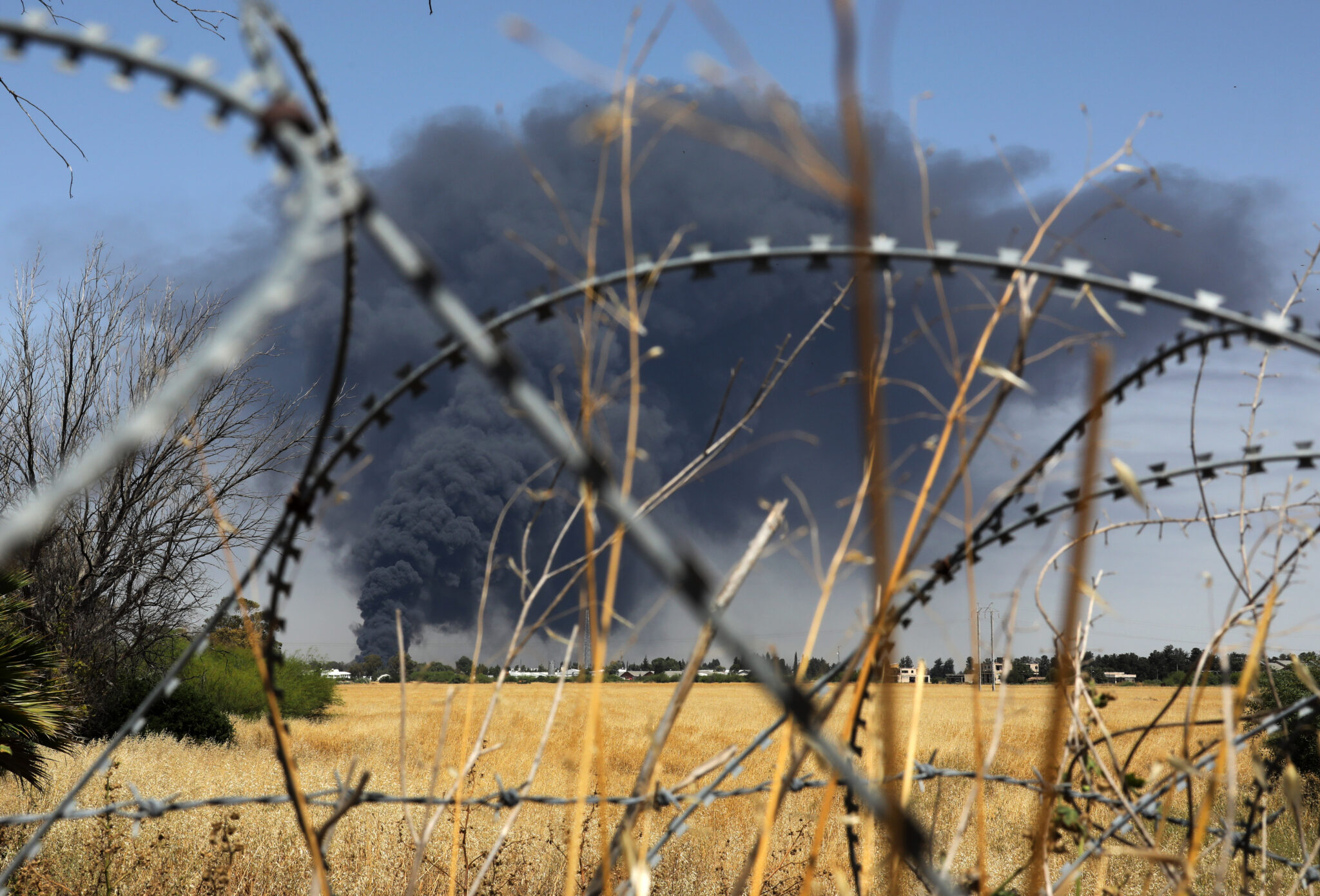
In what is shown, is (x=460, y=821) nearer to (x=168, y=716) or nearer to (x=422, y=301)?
(x=422, y=301)

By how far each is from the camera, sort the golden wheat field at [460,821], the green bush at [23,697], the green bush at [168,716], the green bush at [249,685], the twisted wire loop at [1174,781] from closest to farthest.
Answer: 1. the twisted wire loop at [1174,781]
2. the golden wheat field at [460,821]
3. the green bush at [23,697]
4. the green bush at [168,716]
5. the green bush at [249,685]

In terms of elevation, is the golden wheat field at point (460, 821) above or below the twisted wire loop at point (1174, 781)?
below

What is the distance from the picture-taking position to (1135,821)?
982 millimetres

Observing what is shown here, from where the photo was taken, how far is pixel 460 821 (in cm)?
339

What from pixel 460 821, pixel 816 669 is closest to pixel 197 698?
pixel 460 821

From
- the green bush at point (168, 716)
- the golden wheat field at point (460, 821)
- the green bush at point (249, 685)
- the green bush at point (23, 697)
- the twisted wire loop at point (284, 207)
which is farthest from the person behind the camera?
the green bush at point (249, 685)

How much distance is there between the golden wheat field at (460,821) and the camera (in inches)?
138

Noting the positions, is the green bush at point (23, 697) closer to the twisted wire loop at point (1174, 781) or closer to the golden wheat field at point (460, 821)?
the golden wheat field at point (460, 821)

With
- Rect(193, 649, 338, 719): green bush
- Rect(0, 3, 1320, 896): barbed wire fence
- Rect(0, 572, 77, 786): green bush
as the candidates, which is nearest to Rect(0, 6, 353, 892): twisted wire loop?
Rect(0, 3, 1320, 896): barbed wire fence

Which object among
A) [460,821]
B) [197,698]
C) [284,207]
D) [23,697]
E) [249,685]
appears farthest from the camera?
[249,685]

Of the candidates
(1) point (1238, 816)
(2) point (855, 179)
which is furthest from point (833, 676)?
(1) point (1238, 816)

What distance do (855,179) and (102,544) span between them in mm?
14555

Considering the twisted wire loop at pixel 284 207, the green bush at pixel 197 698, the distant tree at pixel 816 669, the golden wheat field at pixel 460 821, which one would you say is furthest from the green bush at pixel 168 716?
the twisted wire loop at pixel 284 207

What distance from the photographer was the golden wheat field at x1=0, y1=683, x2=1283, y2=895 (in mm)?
3502
